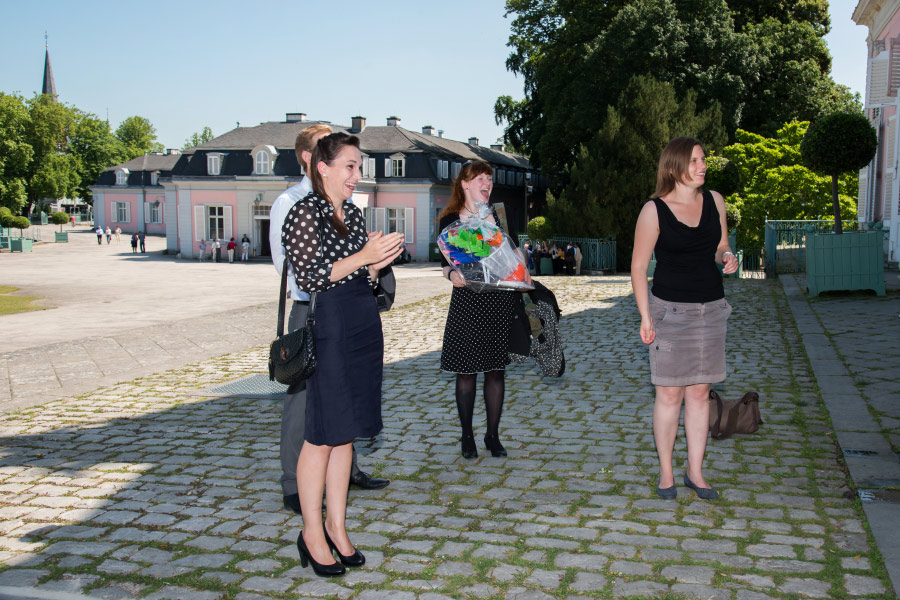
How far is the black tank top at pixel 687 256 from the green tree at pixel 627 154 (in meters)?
28.1

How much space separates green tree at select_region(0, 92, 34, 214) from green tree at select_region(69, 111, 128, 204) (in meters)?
19.7

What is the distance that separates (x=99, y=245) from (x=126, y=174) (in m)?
18.9

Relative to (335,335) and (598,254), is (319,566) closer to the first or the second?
(335,335)

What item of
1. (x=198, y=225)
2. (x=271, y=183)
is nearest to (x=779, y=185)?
(x=271, y=183)

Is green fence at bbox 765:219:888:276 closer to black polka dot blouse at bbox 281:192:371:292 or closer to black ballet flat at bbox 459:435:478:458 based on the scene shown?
black ballet flat at bbox 459:435:478:458

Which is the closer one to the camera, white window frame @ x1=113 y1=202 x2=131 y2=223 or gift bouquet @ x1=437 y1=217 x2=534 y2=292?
gift bouquet @ x1=437 y1=217 x2=534 y2=292

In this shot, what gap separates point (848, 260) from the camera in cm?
1332

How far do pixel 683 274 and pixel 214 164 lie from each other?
→ 47.4 m

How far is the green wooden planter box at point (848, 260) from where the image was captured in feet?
42.9

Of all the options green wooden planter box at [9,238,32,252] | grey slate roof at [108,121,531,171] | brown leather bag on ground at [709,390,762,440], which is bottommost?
brown leather bag on ground at [709,390,762,440]

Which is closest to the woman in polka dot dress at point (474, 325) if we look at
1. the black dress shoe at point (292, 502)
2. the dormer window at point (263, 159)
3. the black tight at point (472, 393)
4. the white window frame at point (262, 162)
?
the black tight at point (472, 393)

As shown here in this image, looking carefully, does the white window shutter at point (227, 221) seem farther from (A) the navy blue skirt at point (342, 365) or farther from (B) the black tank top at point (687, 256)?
(A) the navy blue skirt at point (342, 365)

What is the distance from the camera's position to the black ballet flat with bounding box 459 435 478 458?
5227 mm

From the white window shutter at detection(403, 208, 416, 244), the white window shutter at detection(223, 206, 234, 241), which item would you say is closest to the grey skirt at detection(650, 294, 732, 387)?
the white window shutter at detection(403, 208, 416, 244)
